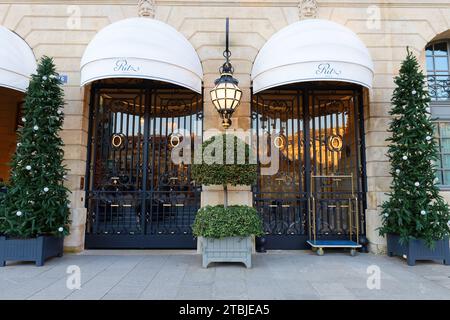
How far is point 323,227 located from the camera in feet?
25.6

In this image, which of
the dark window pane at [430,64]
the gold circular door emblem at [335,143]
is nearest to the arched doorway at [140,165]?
the gold circular door emblem at [335,143]

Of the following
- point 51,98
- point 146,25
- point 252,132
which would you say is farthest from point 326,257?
point 51,98

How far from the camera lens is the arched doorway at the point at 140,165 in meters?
7.79

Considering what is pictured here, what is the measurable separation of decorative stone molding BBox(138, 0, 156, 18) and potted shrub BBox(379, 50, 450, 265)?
6.23 meters

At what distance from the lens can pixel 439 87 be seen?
8305 millimetres

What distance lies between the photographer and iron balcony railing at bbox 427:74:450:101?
8242 mm

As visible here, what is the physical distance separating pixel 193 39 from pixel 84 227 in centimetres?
559

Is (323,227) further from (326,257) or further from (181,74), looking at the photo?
(181,74)

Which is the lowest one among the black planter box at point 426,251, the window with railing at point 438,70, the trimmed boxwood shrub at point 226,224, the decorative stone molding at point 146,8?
the black planter box at point 426,251

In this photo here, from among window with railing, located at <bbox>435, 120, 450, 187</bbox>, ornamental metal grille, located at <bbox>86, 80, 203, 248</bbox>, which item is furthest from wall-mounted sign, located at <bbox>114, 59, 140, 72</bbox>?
window with railing, located at <bbox>435, 120, 450, 187</bbox>

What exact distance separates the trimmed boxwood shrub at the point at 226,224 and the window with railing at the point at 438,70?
247 inches

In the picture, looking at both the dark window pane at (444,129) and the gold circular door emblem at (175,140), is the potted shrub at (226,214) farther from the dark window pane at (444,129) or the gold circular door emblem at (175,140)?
the dark window pane at (444,129)

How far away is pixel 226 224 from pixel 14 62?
238 inches

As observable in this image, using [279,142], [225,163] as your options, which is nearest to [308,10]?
[279,142]
